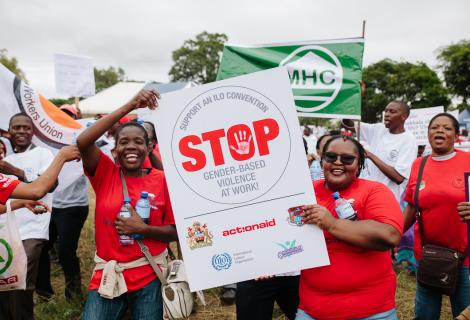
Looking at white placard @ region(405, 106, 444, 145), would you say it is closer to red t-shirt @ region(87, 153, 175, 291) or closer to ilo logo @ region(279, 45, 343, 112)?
ilo logo @ region(279, 45, 343, 112)

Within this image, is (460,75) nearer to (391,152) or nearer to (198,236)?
(391,152)

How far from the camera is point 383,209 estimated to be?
2.14m

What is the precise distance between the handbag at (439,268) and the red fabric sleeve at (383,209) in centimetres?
85

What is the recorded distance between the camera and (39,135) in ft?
14.0

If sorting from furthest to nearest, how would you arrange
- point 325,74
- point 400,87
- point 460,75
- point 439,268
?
1. point 400,87
2. point 460,75
3. point 325,74
4. point 439,268

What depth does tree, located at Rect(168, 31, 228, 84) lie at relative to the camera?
53.2m

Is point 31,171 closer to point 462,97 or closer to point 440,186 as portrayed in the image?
point 440,186

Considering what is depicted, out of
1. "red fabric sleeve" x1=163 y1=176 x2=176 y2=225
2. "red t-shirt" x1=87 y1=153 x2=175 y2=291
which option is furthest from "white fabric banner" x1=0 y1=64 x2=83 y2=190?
"red fabric sleeve" x1=163 y1=176 x2=176 y2=225

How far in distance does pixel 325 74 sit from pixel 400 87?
43.6m

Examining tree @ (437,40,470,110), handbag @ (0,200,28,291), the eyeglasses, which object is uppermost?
tree @ (437,40,470,110)

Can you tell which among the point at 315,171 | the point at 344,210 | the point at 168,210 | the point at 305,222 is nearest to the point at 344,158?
the point at 344,210

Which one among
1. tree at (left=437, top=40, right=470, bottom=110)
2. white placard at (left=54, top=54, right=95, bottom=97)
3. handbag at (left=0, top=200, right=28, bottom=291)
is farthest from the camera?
tree at (left=437, top=40, right=470, bottom=110)

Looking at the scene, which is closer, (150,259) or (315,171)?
(150,259)

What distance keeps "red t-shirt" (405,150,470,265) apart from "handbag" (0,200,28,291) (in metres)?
2.90
